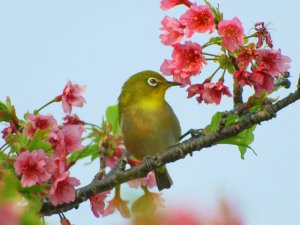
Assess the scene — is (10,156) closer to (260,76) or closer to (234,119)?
(234,119)

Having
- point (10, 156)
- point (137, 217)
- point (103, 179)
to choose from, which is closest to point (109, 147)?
point (103, 179)

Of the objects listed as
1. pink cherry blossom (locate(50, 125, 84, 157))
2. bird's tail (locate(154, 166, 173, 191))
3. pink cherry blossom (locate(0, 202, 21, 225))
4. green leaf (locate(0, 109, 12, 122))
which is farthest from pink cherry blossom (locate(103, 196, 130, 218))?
pink cherry blossom (locate(0, 202, 21, 225))

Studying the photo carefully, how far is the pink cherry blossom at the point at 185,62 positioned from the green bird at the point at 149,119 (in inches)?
103

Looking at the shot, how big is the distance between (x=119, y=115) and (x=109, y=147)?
3.64 ft

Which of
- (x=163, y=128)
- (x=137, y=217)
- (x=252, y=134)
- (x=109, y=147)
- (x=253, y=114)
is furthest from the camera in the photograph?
(x=163, y=128)

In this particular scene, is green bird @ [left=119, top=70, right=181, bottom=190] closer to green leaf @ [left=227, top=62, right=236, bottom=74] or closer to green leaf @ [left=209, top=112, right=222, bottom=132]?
green leaf @ [left=209, top=112, right=222, bottom=132]

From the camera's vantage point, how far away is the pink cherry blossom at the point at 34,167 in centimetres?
408

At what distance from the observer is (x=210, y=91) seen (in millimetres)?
4379

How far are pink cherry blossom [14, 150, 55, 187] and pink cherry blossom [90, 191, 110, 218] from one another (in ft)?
3.24

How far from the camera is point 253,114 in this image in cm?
393

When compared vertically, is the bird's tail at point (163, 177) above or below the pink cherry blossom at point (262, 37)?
above

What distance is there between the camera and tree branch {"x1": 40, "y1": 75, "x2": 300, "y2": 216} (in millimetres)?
3861

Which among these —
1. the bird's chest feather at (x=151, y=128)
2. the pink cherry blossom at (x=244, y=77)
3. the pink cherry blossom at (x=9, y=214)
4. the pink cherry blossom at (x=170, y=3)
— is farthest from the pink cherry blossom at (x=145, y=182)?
the pink cherry blossom at (x=9, y=214)

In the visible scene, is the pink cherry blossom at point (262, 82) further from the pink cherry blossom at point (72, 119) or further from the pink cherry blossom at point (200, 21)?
the pink cherry blossom at point (72, 119)
